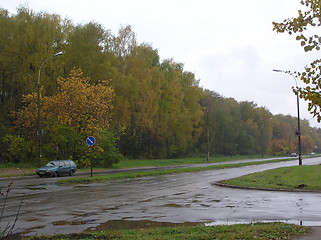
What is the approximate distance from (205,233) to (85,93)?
35140 mm

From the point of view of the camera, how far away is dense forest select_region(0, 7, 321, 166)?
4172 centimetres

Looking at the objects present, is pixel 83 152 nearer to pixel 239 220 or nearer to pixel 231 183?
pixel 231 183

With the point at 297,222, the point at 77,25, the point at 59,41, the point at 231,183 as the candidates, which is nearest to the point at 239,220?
the point at 297,222

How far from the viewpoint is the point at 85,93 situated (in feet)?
138

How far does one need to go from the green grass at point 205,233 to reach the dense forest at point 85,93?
26218 millimetres

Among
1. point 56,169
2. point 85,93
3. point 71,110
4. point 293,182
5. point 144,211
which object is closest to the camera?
point 144,211

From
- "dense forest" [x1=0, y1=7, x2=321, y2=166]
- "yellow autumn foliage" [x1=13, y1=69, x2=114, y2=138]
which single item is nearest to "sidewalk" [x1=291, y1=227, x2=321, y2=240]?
"dense forest" [x1=0, y1=7, x2=321, y2=166]

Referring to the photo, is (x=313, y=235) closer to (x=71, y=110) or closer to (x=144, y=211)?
(x=144, y=211)

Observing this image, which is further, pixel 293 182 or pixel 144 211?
pixel 293 182

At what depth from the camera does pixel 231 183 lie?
23891 mm

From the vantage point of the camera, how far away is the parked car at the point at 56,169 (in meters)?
31.9

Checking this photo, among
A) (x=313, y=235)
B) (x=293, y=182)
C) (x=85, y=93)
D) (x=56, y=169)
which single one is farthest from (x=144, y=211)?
(x=85, y=93)

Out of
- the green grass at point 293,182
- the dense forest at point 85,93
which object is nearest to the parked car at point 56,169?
the dense forest at point 85,93

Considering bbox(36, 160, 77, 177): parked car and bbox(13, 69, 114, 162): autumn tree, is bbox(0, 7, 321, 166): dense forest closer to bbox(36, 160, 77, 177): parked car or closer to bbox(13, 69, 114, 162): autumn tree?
bbox(13, 69, 114, 162): autumn tree
